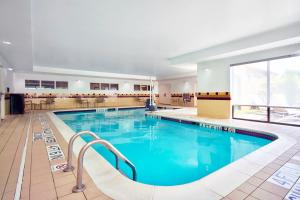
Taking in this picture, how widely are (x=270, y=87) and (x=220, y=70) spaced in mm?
1764

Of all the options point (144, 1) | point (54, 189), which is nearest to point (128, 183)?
point (54, 189)

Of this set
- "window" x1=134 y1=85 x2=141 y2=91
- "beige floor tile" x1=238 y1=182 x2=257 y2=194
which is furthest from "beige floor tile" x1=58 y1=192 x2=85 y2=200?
"window" x1=134 y1=85 x2=141 y2=91

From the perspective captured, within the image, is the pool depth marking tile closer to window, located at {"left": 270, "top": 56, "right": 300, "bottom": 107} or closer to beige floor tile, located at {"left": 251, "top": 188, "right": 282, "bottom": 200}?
beige floor tile, located at {"left": 251, "top": 188, "right": 282, "bottom": 200}

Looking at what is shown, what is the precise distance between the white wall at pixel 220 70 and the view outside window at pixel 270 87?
249mm

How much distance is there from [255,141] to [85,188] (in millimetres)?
4188

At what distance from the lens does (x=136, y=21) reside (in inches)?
140

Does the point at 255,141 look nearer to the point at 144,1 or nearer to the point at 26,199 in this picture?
the point at 144,1

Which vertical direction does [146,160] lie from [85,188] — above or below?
below

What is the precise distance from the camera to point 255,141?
419cm

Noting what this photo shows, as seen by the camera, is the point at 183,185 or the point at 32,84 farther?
the point at 32,84

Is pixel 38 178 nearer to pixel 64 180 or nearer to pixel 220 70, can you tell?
pixel 64 180

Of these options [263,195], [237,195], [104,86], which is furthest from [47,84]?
[263,195]

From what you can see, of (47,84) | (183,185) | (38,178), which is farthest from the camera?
(47,84)

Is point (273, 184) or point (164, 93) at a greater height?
point (164, 93)
